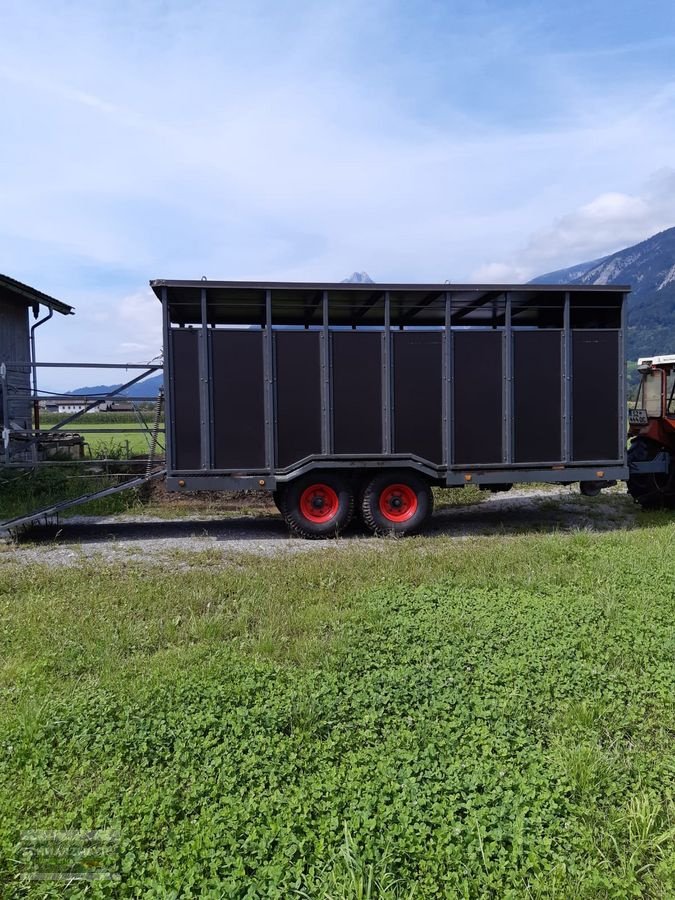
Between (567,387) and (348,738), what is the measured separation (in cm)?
688

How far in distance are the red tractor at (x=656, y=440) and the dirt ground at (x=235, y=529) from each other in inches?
17.2

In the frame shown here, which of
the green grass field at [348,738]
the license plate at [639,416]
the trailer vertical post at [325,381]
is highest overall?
the trailer vertical post at [325,381]

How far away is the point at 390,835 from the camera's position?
2803mm

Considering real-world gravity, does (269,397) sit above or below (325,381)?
below

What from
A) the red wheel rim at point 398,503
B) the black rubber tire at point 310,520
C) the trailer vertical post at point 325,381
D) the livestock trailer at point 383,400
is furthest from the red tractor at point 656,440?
the trailer vertical post at point 325,381

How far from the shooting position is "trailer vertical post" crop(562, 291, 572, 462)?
909 centimetres

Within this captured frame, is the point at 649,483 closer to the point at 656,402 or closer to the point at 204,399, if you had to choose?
the point at 656,402

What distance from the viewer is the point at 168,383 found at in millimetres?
8477

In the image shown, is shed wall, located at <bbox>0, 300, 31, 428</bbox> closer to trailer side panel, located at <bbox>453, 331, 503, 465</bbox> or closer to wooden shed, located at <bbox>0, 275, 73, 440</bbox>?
wooden shed, located at <bbox>0, 275, 73, 440</bbox>

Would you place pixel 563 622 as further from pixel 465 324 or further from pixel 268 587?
pixel 465 324

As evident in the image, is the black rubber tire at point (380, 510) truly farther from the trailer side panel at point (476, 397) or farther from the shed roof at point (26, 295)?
the shed roof at point (26, 295)

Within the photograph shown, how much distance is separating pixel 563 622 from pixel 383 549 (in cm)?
A: 320

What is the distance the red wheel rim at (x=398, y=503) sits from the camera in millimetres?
9156

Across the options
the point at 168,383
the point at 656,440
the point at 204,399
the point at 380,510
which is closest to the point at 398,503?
the point at 380,510
